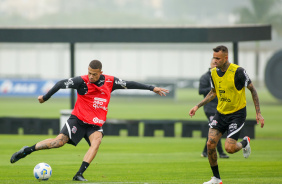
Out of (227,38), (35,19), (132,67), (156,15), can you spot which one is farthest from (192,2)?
(227,38)

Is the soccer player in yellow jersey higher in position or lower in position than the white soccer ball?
higher

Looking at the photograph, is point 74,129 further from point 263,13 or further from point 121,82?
point 263,13

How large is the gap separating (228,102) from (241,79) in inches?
18.5

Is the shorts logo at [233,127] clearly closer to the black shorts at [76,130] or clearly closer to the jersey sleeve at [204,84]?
the black shorts at [76,130]

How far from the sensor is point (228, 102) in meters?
9.58

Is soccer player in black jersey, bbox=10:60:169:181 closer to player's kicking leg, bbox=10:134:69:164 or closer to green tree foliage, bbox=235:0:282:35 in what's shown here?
player's kicking leg, bbox=10:134:69:164

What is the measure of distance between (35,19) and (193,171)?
10023 centimetres

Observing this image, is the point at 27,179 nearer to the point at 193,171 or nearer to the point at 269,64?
the point at 193,171

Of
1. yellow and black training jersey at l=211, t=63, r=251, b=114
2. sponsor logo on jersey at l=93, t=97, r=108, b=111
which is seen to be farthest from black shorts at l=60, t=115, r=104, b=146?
yellow and black training jersey at l=211, t=63, r=251, b=114

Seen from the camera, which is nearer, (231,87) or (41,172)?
(231,87)

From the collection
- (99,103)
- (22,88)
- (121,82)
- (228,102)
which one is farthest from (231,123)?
(22,88)

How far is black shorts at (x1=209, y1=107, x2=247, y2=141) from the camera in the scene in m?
9.52

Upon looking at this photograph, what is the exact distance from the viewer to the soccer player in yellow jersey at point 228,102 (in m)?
9.46

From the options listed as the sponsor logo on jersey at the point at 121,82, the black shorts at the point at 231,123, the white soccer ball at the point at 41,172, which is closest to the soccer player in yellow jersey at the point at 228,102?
the black shorts at the point at 231,123
